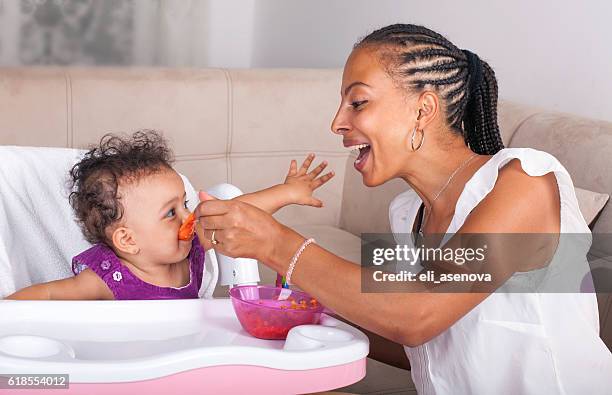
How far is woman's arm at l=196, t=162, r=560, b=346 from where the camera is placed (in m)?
1.36

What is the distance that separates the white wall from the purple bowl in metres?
1.23

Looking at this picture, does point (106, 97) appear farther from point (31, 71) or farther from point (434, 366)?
point (434, 366)

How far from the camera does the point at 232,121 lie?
2703 millimetres

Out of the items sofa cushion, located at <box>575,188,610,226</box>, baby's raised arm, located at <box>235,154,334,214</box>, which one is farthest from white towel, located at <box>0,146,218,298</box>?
sofa cushion, located at <box>575,188,610,226</box>

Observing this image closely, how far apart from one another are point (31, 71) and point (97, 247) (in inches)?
36.9

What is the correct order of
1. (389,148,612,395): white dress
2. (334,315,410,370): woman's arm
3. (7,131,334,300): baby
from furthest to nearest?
(334,315,410,370): woman's arm → (7,131,334,300): baby → (389,148,612,395): white dress

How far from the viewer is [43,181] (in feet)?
5.60

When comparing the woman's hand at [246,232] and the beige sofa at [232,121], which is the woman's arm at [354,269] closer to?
the woman's hand at [246,232]

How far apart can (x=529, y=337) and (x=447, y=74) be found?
1.40ft

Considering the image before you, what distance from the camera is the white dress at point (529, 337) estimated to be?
147 cm

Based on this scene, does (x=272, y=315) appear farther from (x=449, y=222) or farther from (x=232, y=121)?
(x=232, y=121)

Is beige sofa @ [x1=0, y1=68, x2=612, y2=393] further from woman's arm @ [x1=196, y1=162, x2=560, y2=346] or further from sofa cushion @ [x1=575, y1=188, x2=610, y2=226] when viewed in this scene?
woman's arm @ [x1=196, y1=162, x2=560, y2=346]

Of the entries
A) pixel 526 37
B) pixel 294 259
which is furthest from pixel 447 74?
pixel 526 37

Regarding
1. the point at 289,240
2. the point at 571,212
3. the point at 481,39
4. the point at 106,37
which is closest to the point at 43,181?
the point at 289,240
